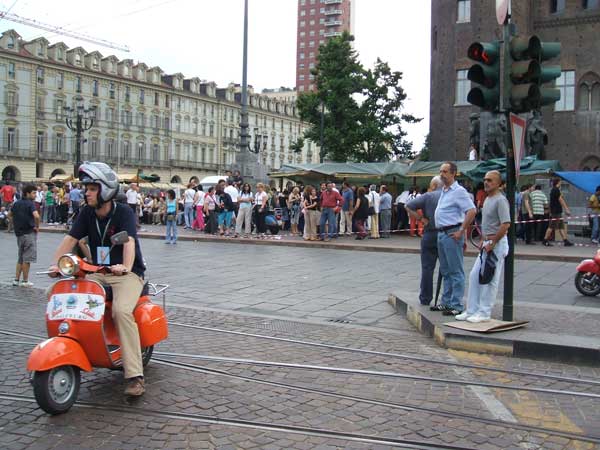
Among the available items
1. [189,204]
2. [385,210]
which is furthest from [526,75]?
[189,204]

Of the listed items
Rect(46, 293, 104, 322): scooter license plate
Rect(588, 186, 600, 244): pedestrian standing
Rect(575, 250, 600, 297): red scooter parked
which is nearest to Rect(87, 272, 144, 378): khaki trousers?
Result: Rect(46, 293, 104, 322): scooter license plate

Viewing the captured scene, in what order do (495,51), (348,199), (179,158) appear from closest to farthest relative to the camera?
(495,51)
(348,199)
(179,158)

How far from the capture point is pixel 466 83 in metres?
37.8

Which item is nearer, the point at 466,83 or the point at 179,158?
the point at 466,83

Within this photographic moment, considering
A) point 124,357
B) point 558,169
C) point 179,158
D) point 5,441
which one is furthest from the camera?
point 179,158

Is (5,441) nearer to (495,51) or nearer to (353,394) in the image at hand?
(353,394)

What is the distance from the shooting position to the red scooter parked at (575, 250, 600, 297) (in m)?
9.55

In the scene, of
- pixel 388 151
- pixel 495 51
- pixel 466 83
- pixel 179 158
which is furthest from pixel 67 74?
pixel 495 51

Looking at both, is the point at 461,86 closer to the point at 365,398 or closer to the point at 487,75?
the point at 487,75

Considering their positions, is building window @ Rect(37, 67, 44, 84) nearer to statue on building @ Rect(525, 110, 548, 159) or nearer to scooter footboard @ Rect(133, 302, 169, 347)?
statue on building @ Rect(525, 110, 548, 159)

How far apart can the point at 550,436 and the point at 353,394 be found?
143 cm

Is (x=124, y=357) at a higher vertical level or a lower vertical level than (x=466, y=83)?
lower

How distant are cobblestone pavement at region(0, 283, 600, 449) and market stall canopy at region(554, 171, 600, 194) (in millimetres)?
15697

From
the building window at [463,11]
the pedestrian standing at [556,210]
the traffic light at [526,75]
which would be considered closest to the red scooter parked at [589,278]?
the traffic light at [526,75]
